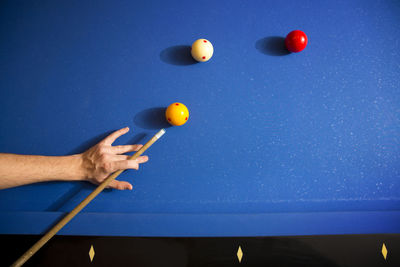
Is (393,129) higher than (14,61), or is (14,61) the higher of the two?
(14,61)

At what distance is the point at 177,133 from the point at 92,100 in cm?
43

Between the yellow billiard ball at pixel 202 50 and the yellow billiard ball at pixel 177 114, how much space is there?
9.9 inches

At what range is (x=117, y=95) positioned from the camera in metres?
1.04

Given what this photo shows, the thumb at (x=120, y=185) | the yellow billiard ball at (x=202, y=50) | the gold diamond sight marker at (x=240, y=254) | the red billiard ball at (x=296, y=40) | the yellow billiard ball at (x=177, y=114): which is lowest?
the gold diamond sight marker at (x=240, y=254)

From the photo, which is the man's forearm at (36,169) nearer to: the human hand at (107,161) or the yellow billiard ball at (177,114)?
the human hand at (107,161)

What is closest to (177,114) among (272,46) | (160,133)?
(160,133)

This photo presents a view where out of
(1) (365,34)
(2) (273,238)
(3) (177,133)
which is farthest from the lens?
(1) (365,34)

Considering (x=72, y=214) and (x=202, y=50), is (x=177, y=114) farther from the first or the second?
(x=72, y=214)

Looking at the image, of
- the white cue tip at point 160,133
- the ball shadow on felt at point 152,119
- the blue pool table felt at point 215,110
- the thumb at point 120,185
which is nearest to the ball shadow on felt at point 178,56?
the blue pool table felt at point 215,110

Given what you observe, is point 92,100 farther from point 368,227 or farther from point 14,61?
point 368,227

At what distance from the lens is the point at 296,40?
1.01 m

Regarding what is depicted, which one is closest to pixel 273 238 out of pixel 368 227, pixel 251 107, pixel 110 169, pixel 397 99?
pixel 368 227

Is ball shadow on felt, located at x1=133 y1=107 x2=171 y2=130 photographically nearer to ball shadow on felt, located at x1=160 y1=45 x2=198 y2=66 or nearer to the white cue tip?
the white cue tip

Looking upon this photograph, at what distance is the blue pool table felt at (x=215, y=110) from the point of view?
913 mm
